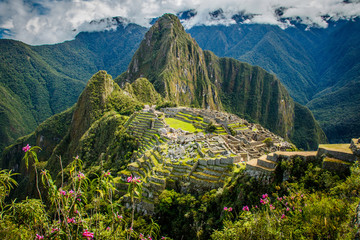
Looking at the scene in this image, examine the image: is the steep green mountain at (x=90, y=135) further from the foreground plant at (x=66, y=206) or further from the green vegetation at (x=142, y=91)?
the foreground plant at (x=66, y=206)

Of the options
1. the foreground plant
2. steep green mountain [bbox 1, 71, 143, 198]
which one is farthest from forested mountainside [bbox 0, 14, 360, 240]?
steep green mountain [bbox 1, 71, 143, 198]

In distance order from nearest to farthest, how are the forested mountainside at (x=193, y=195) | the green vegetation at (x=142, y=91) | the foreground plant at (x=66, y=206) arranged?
the foreground plant at (x=66, y=206), the forested mountainside at (x=193, y=195), the green vegetation at (x=142, y=91)

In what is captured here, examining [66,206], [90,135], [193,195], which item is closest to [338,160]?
[193,195]

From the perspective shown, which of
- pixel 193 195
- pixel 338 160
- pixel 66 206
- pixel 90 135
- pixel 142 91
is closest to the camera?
pixel 66 206

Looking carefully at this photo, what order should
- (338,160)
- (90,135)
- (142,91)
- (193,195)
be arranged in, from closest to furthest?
(338,160), (193,195), (90,135), (142,91)

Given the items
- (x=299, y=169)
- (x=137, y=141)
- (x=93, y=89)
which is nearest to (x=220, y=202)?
(x=299, y=169)

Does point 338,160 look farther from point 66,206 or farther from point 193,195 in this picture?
point 66,206

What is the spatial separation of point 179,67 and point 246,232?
18581 centimetres

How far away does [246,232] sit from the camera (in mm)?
9461

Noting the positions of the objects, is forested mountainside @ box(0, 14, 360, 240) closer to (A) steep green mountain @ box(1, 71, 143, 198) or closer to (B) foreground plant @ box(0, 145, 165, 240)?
(B) foreground plant @ box(0, 145, 165, 240)

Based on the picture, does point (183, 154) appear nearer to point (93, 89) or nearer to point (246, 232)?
point (246, 232)

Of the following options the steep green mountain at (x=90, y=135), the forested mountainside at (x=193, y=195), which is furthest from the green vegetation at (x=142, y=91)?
the forested mountainside at (x=193, y=195)

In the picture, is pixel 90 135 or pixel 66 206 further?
pixel 90 135

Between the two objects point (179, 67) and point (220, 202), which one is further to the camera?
point (179, 67)
